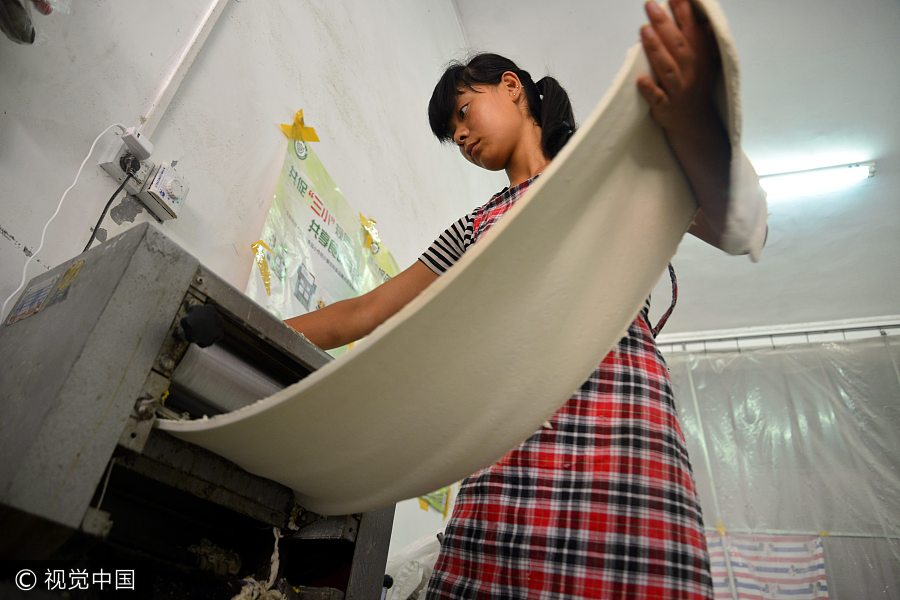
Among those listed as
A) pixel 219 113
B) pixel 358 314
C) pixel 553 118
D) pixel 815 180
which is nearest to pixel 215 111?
pixel 219 113

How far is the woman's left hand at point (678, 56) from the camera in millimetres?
471

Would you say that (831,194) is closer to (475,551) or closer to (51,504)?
(475,551)

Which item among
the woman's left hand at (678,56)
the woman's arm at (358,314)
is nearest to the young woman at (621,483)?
the woman's left hand at (678,56)

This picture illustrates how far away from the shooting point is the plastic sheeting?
3105 millimetres

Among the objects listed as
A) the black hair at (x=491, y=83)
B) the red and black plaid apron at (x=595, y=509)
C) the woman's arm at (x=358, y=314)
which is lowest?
the red and black plaid apron at (x=595, y=509)

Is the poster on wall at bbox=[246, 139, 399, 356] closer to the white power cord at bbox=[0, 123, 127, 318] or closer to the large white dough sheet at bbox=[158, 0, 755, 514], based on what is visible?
the white power cord at bbox=[0, 123, 127, 318]

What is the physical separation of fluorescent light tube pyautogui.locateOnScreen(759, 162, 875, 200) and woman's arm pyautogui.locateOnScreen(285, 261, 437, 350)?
271 cm

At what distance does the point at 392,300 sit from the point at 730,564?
3076mm

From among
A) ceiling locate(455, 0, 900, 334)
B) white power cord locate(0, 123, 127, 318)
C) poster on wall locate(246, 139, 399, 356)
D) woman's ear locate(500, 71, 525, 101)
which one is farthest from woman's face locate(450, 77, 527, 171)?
ceiling locate(455, 0, 900, 334)

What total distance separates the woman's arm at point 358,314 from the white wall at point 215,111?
28 centimetres

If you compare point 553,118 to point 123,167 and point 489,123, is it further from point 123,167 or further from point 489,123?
point 123,167

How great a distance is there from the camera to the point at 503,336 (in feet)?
1.74

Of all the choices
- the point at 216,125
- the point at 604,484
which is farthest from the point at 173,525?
the point at 216,125

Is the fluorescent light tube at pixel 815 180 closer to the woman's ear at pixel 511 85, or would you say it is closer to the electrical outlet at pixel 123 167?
the woman's ear at pixel 511 85
